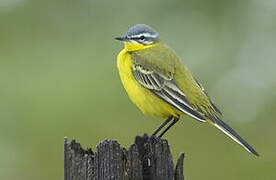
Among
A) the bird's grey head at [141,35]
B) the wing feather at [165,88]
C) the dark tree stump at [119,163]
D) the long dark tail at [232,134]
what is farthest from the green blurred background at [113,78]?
the dark tree stump at [119,163]

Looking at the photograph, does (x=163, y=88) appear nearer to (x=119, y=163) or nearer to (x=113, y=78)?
(x=119, y=163)

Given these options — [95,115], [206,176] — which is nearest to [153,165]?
[206,176]

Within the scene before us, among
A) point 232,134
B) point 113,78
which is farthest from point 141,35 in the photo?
point 113,78

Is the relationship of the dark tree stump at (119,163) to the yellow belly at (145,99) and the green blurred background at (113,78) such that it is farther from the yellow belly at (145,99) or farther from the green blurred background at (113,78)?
the green blurred background at (113,78)

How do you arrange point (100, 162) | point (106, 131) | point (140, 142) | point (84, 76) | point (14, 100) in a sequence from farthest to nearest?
point (84, 76) → point (14, 100) → point (106, 131) → point (140, 142) → point (100, 162)

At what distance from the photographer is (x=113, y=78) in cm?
1345

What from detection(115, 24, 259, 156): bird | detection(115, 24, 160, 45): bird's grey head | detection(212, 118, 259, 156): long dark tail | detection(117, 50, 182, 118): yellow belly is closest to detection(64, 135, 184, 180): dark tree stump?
detection(212, 118, 259, 156): long dark tail

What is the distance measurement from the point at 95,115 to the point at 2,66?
2587 millimetres

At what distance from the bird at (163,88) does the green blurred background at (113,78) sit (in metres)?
2.72

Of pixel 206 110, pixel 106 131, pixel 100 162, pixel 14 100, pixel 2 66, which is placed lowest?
pixel 100 162

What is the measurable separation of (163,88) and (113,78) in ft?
18.6

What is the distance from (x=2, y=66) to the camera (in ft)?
46.4

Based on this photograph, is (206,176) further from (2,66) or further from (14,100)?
(2,66)

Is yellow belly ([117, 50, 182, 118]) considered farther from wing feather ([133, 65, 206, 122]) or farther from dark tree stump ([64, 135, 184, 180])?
dark tree stump ([64, 135, 184, 180])
